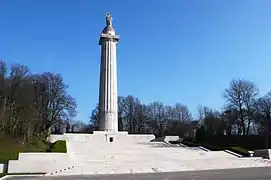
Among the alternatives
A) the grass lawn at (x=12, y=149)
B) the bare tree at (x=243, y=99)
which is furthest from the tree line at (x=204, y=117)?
the grass lawn at (x=12, y=149)

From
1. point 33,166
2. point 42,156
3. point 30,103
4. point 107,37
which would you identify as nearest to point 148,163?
point 42,156

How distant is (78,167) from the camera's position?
21.8m

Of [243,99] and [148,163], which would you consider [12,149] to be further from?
[243,99]

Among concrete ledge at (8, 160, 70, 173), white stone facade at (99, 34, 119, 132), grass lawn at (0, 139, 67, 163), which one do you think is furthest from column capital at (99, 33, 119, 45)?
concrete ledge at (8, 160, 70, 173)

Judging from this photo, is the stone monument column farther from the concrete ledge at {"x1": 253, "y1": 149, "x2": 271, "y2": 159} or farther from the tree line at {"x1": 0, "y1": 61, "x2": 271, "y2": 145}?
the concrete ledge at {"x1": 253, "y1": 149, "x2": 271, "y2": 159}

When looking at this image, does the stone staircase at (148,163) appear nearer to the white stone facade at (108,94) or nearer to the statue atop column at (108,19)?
the white stone facade at (108,94)

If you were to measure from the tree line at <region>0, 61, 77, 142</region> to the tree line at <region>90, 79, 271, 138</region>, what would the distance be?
888cm

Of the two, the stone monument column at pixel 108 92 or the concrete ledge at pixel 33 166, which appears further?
the stone monument column at pixel 108 92

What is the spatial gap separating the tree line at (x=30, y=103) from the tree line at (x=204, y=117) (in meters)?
8.88

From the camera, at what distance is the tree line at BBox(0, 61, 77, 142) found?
32.4 metres

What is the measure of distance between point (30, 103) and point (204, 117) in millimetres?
41379

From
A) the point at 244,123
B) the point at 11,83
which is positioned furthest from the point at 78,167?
the point at 244,123

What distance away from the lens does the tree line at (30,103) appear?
32.4 meters

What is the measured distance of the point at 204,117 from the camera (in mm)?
70562
